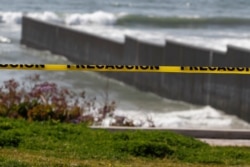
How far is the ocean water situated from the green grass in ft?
9.49

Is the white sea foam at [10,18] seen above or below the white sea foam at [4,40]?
above

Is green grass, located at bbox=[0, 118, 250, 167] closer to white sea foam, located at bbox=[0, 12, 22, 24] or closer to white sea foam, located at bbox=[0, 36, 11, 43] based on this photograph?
white sea foam, located at bbox=[0, 36, 11, 43]

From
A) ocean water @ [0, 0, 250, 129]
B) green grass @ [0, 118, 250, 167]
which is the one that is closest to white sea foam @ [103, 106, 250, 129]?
ocean water @ [0, 0, 250, 129]

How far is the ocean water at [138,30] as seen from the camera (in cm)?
1817

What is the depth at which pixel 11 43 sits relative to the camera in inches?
1449

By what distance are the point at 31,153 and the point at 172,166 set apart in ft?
4.67

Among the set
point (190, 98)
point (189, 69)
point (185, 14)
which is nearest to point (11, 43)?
point (190, 98)

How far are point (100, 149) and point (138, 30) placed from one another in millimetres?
37514

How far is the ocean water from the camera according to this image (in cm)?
1817

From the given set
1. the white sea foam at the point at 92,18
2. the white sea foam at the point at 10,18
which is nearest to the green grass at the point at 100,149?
the white sea foam at the point at 10,18

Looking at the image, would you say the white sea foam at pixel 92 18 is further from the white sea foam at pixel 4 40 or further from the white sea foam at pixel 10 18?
the white sea foam at pixel 4 40

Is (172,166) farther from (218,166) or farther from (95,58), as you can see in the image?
(95,58)

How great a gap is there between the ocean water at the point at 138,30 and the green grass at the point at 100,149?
9.49 feet

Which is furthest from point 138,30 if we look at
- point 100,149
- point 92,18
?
point 100,149
